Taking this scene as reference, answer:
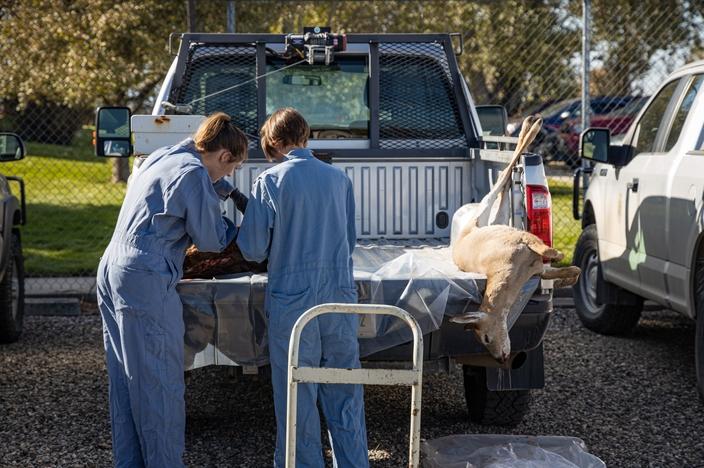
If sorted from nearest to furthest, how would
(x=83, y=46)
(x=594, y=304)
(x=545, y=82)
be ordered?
(x=594, y=304) < (x=545, y=82) < (x=83, y=46)

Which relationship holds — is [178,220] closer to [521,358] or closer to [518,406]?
[521,358]

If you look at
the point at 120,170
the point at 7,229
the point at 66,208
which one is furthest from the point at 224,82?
the point at 120,170

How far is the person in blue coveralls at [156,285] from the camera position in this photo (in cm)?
436

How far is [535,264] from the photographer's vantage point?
480 cm

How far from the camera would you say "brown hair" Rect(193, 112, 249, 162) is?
4566 millimetres

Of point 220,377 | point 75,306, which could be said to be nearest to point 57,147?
point 75,306

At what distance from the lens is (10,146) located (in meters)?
7.70

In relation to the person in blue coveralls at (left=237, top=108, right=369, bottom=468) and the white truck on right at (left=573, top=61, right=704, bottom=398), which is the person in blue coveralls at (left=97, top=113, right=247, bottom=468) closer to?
the person in blue coveralls at (left=237, top=108, right=369, bottom=468)

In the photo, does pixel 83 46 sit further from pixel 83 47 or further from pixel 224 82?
pixel 224 82

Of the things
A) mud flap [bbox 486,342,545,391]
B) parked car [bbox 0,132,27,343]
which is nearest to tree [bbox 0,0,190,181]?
parked car [bbox 0,132,27,343]

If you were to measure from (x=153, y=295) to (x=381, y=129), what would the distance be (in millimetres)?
3093

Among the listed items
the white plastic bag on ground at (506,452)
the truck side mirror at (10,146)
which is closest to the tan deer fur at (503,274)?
the white plastic bag on ground at (506,452)

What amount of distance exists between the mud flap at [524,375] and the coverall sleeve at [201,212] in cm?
167

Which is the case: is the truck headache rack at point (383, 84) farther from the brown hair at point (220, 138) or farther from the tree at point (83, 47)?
the tree at point (83, 47)
